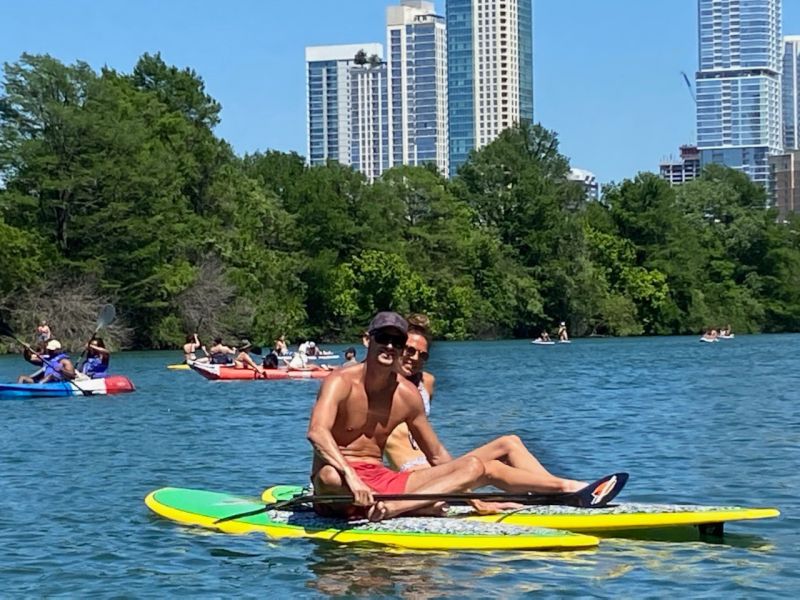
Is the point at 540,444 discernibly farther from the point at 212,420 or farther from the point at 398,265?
the point at 398,265

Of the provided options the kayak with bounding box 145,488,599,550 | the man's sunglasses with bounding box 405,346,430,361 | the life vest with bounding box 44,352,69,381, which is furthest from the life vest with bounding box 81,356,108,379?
the man's sunglasses with bounding box 405,346,430,361

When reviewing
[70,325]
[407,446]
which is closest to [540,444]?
[407,446]

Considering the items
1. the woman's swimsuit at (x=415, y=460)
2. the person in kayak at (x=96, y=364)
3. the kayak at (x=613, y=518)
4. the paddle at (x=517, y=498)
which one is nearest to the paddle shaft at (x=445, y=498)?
the paddle at (x=517, y=498)

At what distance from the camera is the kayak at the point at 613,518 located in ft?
35.2

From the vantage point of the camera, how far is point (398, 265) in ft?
247

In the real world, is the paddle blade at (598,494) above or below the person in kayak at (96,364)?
below

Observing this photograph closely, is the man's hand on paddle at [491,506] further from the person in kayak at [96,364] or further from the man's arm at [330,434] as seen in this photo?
the person in kayak at [96,364]

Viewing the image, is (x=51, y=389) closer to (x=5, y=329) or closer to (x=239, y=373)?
(x=239, y=373)

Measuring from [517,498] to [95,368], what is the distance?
65.0ft

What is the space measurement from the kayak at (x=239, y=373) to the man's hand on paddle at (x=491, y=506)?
25.0m

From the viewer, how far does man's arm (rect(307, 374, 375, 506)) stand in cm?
980

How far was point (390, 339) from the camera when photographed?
9555mm

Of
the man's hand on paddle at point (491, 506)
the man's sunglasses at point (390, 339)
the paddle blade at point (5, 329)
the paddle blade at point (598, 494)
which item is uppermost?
the man's sunglasses at point (390, 339)

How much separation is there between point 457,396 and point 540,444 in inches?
435
